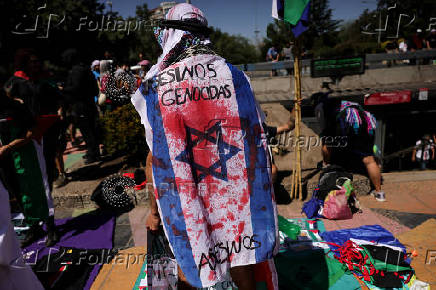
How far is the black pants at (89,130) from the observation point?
577 cm

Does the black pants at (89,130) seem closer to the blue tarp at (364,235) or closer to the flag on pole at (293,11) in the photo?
the flag on pole at (293,11)

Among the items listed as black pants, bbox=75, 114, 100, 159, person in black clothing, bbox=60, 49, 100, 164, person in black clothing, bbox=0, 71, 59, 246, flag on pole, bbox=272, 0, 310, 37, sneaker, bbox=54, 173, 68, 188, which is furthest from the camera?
black pants, bbox=75, 114, 100, 159

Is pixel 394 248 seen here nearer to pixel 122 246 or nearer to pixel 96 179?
pixel 122 246

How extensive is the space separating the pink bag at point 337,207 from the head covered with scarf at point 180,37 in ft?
9.78

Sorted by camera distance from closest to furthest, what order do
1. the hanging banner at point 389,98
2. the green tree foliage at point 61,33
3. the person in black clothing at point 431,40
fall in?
the hanging banner at point 389,98
the person in black clothing at point 431,40
the green tree foliage at point 61,33

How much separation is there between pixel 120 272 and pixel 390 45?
14.6 m

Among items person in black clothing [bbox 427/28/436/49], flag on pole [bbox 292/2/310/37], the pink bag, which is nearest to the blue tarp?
the pink bag

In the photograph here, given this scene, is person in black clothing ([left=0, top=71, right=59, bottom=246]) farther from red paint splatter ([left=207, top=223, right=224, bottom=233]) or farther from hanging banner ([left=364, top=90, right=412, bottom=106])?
hanging banner ([left=364, top=90, right=412, bottom=106])

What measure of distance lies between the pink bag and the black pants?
14.6 ft

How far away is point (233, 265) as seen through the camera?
1.69 metres

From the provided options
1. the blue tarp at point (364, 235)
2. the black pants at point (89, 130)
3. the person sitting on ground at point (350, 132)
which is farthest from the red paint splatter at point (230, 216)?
the black pants at point (89, 130)

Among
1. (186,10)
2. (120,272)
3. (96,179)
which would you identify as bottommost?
(120,272)

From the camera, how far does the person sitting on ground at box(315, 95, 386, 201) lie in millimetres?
4406

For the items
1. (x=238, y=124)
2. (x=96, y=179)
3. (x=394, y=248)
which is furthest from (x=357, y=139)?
(x=96, y=179)
